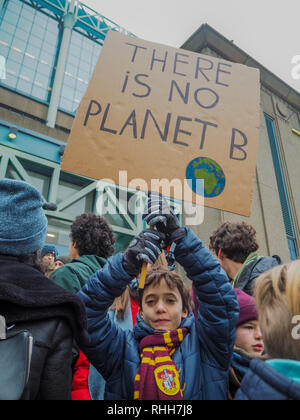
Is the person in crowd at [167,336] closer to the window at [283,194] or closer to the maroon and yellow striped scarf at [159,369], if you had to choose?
the maroon and yellow striped scarf at [159,369]

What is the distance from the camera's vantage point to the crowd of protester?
896 mm

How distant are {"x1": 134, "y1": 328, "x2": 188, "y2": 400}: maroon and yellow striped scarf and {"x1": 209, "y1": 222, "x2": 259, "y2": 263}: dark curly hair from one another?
94cm

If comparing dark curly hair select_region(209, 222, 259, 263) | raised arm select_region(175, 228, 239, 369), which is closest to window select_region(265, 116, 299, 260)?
dark curly hair select_region(209, 222, 259, 263)

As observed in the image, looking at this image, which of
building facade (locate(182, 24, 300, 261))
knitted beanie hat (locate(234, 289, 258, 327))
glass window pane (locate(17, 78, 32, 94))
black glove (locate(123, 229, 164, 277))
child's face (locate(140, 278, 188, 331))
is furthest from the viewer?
glass window pane (locate(17, 78, 32, 94))

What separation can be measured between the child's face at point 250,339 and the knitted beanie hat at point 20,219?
1.19 metres

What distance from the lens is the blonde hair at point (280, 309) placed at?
0.83 m

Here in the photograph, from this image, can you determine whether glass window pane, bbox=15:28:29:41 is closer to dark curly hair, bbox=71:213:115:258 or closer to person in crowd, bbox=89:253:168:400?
dark curly hair, bbox=71:213:115:258

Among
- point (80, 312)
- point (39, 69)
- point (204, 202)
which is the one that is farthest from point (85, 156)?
point (39, 69)

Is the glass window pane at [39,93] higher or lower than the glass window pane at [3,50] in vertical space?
lower


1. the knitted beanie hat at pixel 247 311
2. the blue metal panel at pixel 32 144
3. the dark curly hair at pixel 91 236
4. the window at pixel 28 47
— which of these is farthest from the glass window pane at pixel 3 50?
the knitted beanie hat at pixel 247 311

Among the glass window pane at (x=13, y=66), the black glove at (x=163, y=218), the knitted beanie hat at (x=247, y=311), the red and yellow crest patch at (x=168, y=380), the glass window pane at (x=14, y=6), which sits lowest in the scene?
the red and yellow crest patch at (x=168, y=380)

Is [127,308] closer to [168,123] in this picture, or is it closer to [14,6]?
[168,123]

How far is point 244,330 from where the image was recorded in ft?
5.41
